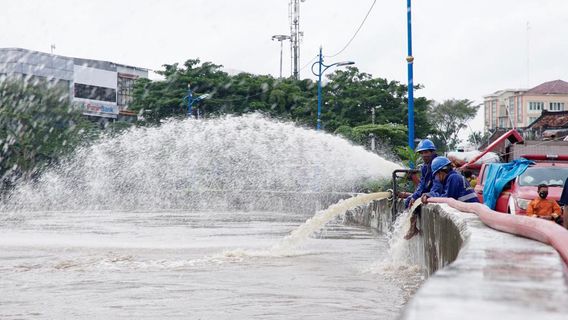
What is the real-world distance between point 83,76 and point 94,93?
242 cm

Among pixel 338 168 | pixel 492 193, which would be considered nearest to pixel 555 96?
pixel 338 168

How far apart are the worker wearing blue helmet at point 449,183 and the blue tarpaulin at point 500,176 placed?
3.83 metres

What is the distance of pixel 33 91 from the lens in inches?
2287

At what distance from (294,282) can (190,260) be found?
9.88 feet

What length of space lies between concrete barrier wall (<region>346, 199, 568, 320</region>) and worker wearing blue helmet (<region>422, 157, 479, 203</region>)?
16.3ft

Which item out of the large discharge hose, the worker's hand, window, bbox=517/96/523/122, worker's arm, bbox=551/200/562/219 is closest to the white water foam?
worker's arm, bbox=551/200/562/219

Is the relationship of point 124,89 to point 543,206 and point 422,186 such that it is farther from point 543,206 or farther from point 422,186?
point 422,186

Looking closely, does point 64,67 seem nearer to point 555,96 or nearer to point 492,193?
point 492,193

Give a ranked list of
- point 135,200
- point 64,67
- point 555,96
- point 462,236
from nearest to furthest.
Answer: point 462,236, point 135,200, point 64,67, point 555,96

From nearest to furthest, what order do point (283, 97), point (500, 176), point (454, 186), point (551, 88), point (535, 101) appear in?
point (454, 186)
point (500, 176)
point (283, 97)
point (551, 88)
point (535, 101)

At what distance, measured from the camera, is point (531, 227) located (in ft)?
18.5

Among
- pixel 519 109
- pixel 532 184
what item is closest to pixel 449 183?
pixel 532 184

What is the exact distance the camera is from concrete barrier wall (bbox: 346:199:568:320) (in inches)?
106

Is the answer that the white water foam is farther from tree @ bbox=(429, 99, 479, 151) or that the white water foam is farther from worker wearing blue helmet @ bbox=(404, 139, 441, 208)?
tree @ bbox=(429, 99, 479, 151)
